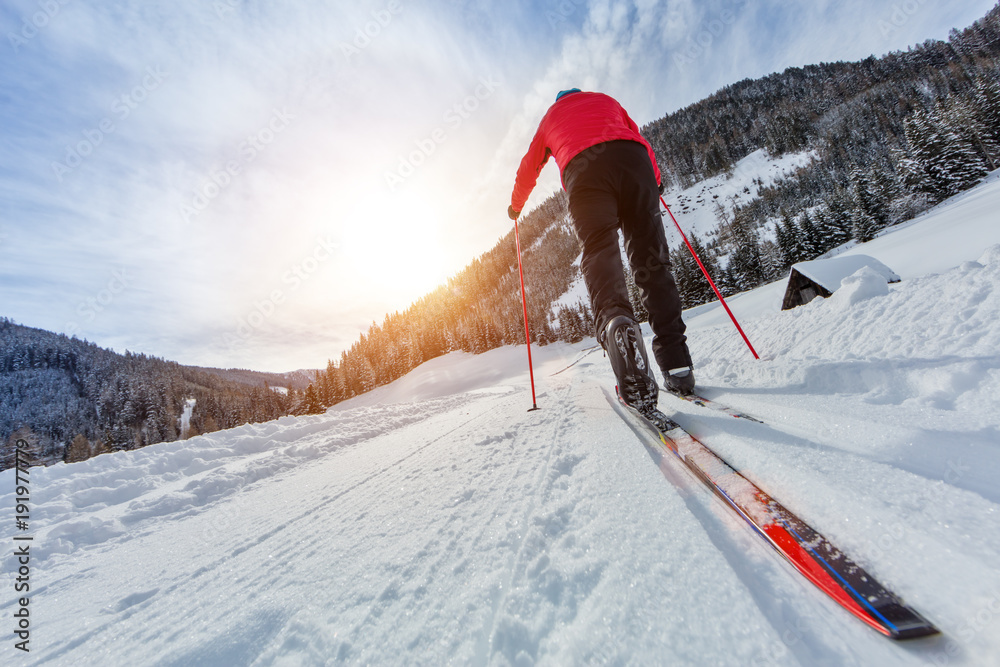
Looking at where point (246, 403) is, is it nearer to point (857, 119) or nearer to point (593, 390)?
point (593, 390)

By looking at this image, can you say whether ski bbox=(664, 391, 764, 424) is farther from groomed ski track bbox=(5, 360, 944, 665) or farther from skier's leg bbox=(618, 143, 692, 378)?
groomed ski track bbox=(5, 360, 944, 665)

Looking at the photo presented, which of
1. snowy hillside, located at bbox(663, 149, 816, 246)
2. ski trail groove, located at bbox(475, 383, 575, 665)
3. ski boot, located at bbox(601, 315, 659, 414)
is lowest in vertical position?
ski trail groove, located at bbox(475, 383, 575, 665)

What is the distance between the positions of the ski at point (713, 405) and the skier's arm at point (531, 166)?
75.5 inches

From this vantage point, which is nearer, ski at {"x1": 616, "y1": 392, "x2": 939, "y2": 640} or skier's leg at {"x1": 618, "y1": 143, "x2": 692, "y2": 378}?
ski at {"x1": 616, "y1": 392, "x2": 939, "y2": 640}

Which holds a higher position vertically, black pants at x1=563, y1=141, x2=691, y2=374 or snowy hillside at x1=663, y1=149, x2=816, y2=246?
snowy hillside at x1=663, y1=149, x2=816, y2=246

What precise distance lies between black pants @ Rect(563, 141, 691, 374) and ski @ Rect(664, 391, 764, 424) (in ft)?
0.66

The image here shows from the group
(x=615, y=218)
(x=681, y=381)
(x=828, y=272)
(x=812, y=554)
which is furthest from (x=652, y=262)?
(x=828, y=272)

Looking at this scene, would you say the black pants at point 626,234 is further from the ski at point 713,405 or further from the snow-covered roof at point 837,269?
the snow-covered roof at point 837,269

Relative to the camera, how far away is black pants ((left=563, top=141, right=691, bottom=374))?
83.7 inches

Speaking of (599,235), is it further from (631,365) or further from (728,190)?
(728,190)

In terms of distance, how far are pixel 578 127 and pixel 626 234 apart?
2.45 feet

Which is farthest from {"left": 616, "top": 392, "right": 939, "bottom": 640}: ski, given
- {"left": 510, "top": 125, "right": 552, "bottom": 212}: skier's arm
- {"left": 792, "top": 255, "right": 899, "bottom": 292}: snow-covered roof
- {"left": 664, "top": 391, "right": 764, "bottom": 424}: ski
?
{"left": 792, "top": 255, "right": 899, "bottom": 292}: snow-covered roof

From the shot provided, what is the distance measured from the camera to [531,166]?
2754 mm

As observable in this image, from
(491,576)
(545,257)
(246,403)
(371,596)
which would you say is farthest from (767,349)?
(545,257)
